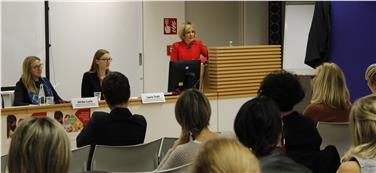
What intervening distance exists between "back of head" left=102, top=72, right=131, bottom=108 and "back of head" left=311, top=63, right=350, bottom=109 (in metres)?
1.40

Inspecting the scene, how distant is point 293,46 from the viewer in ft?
26.1

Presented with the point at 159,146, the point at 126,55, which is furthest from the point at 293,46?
the point at 159,146

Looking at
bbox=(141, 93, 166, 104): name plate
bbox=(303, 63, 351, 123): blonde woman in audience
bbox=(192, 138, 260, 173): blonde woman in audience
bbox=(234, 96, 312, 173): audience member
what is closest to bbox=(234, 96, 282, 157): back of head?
bbox=(234, 96, 312, 173): audience member

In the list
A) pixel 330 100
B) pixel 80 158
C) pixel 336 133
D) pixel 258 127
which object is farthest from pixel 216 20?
pixel 258 127

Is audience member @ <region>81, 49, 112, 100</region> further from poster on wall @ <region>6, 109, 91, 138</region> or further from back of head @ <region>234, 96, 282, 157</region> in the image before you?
back of head @ <region>234, 96, 282, 157</region>

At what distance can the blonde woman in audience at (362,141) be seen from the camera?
7.82 ft

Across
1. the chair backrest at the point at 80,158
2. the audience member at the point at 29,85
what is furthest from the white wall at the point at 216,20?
the chair backrest at the point at 80,158

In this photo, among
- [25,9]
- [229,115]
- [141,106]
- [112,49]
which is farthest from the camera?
[112,49]

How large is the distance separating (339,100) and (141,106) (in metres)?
1.99

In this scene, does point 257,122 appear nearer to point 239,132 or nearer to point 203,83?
point 239,132

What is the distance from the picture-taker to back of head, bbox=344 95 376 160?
2.41m

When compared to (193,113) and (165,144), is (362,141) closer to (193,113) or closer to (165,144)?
(193,113)

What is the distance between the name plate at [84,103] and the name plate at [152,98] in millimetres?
481

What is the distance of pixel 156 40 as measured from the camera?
26.3 feet
